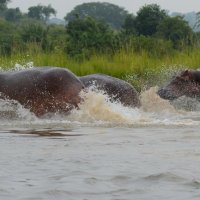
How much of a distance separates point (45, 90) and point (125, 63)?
5747 mm

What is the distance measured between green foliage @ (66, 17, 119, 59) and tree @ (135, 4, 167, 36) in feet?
12.0

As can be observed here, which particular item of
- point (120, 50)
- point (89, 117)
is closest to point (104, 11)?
point (120, 50)

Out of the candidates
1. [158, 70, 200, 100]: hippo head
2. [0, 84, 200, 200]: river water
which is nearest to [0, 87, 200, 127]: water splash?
[0, 84, 200, 200]: river water

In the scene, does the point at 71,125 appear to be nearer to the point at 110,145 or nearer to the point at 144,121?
the point at 144,121

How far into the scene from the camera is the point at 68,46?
18062 mm

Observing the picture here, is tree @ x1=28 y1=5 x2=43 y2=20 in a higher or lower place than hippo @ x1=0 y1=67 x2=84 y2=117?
higher

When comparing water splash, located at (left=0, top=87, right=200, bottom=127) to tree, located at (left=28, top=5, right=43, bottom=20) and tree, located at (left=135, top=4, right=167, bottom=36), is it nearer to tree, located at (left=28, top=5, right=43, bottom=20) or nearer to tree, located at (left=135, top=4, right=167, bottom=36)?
tree, located at (left=135, top=4, right=167, bottom=36)

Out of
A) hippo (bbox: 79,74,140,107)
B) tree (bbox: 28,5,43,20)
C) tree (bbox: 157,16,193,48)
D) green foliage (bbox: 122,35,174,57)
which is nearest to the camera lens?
hippo (bbox: 79,74,140,107)

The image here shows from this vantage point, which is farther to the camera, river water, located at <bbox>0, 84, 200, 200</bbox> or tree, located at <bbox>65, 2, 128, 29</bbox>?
tree, located at <bbox>65, 2, 128, 29</bbox>

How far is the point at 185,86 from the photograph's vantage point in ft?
38.9

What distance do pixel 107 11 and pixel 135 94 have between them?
66.5m

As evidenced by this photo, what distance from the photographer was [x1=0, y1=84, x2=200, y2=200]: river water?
13.7ft

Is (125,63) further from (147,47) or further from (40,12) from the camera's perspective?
(40,12)

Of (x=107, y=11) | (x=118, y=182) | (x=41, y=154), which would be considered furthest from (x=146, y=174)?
(x=107, y=11)
